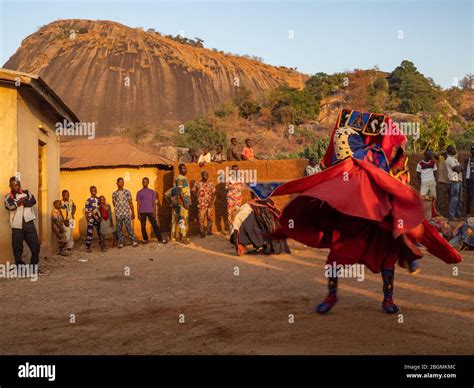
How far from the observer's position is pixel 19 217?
1152cm

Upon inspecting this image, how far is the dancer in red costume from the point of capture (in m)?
6.54

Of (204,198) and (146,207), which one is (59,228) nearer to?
(146,207)

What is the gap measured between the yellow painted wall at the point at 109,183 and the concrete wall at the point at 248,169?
50.6 inches

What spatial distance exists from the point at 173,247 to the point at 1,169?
531cm

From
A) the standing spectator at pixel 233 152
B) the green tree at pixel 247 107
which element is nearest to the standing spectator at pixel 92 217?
the standing spectator at pixel 233 152

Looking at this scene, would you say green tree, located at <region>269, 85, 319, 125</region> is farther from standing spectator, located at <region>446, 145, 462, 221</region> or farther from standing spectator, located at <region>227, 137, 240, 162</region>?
standing spectator, located at <region>446, 145, 462, 221</region>

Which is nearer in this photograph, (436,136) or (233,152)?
(233,152)

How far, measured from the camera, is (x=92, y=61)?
85875mm

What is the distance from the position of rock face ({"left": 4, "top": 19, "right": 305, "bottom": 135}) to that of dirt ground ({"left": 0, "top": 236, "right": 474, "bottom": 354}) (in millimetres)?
63533

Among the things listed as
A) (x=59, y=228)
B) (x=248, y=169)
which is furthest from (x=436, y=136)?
(x=59, y=228)

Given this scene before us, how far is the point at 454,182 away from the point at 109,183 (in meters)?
9.82

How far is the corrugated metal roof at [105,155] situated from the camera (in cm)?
1948

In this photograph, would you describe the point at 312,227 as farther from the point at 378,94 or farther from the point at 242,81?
the point at 242,81
